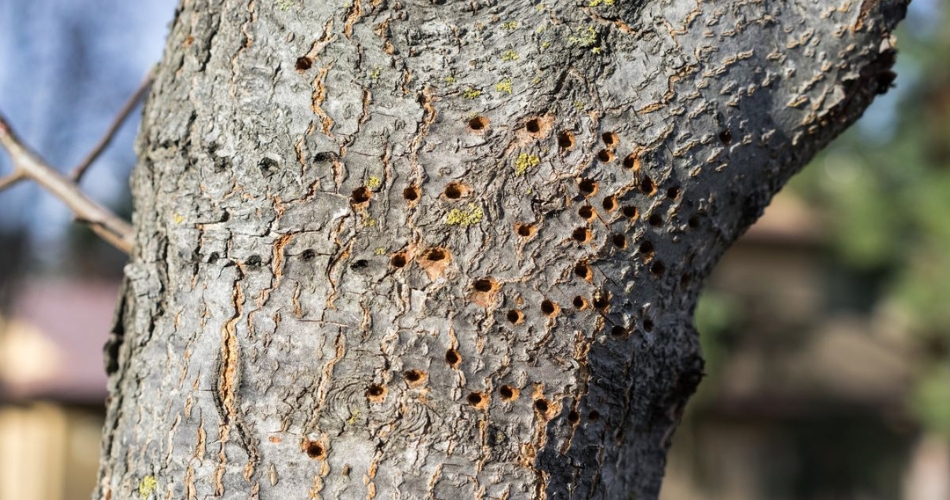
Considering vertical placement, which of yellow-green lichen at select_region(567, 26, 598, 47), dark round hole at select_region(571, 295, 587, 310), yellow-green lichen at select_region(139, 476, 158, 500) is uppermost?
yellow-green lichen at select_region(567, 26, 598, 47)

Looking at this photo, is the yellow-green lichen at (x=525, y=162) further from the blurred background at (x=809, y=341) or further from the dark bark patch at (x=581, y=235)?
the blurred background at (x=809, y=341)

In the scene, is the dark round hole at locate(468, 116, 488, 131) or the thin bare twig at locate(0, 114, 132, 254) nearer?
the dark round hole at locate(468, 116, 488, 131)

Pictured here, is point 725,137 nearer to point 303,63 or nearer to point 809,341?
point 303,63

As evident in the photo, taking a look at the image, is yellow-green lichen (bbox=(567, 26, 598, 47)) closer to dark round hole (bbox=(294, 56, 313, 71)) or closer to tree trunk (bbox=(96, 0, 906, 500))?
tree trunk (bbox=(96, 0, 906, 500))

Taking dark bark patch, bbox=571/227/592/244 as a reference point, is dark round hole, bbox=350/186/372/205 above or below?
above

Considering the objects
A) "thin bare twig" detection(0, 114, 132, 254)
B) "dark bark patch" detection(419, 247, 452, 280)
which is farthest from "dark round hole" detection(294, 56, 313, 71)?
"thin bare twig" detection(0, 114, 132, 254)

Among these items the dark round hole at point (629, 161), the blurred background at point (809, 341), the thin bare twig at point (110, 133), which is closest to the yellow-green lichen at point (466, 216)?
the dark round hole at point (629, 161)
